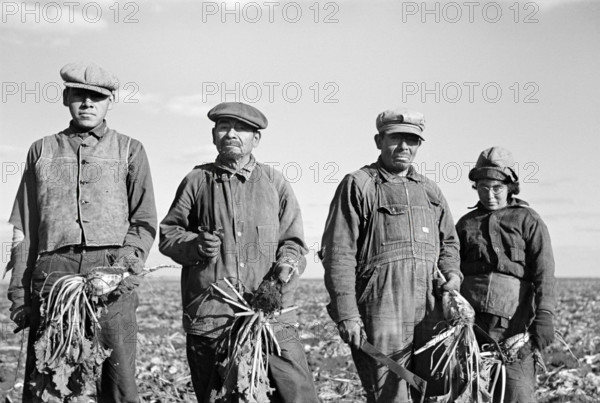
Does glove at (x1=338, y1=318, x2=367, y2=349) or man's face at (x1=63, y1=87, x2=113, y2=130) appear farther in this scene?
man's face at (x1=63, y1=87, x2=113, y2=130)

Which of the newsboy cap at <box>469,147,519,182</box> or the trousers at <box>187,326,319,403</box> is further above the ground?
the newsboy cap at <box>469,147,519,182</box>

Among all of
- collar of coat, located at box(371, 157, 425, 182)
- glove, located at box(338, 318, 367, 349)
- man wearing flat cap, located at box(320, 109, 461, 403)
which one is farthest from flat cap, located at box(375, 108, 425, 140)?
glove, located at box(338, 318, 367, 349)

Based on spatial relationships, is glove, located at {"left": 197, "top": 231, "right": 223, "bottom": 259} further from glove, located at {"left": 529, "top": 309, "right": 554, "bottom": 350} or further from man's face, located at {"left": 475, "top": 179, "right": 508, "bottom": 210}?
glove, located at {"left": 529, "top": 309, "right": 554, "bottom": 350}

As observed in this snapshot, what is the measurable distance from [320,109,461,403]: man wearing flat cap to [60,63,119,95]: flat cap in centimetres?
177

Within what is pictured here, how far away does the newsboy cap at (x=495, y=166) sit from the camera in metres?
7.06

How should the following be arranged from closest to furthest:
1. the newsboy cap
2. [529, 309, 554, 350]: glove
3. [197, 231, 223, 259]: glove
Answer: [197, 231, 223, 259]: glove < [529, 309, 554, 350]: glove < the newsboy cap

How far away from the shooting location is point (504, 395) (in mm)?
6762

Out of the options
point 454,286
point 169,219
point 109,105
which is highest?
point 109,105

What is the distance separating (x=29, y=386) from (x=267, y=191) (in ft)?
6.80

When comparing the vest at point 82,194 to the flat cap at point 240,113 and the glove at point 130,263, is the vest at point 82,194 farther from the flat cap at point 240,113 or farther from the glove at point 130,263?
the flat cap at point 240,113

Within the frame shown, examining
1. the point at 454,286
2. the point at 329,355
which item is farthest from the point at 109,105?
the point at 329,355

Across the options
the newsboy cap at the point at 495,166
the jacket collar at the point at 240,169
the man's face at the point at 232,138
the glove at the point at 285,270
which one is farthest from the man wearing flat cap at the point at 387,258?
the newsboy cap at the point at 495,166

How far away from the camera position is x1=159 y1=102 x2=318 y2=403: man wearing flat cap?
19.2ft

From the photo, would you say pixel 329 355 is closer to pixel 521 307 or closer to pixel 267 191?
pixel 521 307
